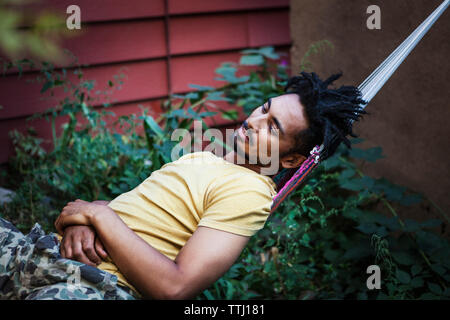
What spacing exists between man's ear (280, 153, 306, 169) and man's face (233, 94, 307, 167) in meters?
0.05

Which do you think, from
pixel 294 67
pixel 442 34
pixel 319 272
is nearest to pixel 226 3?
pixel 294 67

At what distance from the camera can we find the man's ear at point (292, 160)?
1.57 meters

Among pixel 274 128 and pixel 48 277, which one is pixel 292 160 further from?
pixel 48 277

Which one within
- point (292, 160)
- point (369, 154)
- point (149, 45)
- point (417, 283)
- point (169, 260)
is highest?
point (149, 45)

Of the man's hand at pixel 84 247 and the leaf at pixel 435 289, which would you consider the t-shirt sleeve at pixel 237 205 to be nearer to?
the man's hand at pixel 84 247

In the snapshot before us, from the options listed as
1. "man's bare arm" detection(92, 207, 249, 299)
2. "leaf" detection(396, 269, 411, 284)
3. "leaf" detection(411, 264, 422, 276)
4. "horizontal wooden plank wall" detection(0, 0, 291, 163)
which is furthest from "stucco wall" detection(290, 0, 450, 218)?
"man's bare arm" detection(92, 207, 249, 299)

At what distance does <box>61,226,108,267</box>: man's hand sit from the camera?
1329mm

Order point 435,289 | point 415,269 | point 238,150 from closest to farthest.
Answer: point 238,150
point 435,289
point 415,269

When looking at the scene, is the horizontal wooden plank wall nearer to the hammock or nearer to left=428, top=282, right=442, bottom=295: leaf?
the hammock

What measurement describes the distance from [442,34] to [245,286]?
165cm

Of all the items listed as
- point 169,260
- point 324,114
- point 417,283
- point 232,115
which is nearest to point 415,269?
point 417,283

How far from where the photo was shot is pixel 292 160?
159 centimetres

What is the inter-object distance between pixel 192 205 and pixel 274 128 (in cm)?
38

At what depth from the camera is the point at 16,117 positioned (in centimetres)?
299
